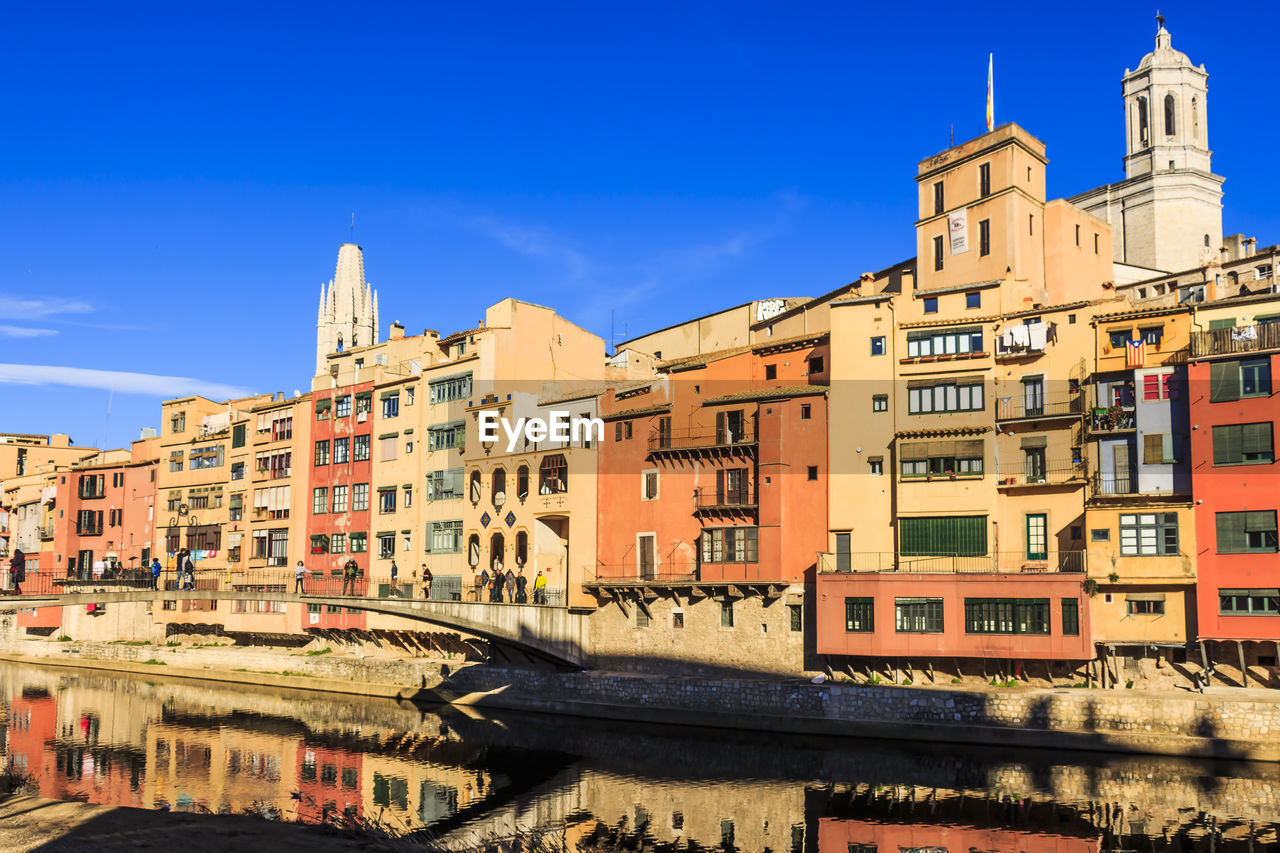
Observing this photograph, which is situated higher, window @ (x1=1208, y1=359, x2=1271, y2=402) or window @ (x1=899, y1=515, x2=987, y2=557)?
window @ (x1=1208, y1=359, x2=1271, y2=402)

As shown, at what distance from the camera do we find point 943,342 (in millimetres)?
51812

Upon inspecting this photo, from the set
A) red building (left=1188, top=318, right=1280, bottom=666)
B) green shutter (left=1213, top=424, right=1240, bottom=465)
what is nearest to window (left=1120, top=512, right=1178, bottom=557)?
red building (left=1188, top=318, right=1280, bottom=666)

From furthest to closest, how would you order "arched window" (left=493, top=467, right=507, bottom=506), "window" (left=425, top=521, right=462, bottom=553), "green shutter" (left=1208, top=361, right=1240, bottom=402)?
"window" (left=425, top=521, right=462, bottom=553) → "arched window" (left=493, top=467, right=507, bottom=506) → "green shutter" (left=1208, top=361, right=1240, bottom=402)

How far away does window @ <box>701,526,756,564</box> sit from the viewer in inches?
2119

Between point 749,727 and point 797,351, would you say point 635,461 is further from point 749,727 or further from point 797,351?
point 749,727

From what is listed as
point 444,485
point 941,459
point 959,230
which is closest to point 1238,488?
point 941,459

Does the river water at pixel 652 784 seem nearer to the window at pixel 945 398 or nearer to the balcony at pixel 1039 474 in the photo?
the balcony at pixel 1039 474

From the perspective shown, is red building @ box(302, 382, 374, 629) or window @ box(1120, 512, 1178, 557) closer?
window @ box(1120, 512, 1178, 557)

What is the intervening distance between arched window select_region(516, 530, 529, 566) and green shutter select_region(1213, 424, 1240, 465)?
115 feet

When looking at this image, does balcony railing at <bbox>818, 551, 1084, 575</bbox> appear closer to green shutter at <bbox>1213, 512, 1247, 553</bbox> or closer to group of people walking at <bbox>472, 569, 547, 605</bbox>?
green shutter at <bbox>1213, 512, 1247, 553</bbox>

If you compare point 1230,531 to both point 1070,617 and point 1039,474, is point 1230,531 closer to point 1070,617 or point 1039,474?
point 1070,617

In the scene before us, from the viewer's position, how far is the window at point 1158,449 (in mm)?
46750

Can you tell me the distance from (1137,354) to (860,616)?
54.3 feet

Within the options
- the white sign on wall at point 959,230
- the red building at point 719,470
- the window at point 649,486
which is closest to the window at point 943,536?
the red building at point 719,470
